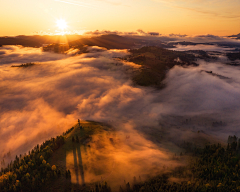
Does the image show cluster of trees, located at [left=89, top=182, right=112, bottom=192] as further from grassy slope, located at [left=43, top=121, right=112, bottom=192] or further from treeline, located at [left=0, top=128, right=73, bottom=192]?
treeline, located at [left=0, top=128, right=73, bottom=192]

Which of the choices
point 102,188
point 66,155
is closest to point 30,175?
point 66,155

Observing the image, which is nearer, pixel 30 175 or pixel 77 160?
pixel 30 175

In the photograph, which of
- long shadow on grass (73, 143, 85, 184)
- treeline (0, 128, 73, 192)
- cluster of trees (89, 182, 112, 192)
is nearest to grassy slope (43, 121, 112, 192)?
long shadow on grass (73, 143, 85, 184)

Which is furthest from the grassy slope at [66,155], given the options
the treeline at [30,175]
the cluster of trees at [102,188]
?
the cluster of trees at [102,188]

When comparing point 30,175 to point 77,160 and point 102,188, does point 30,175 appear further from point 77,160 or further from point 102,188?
point 102,188

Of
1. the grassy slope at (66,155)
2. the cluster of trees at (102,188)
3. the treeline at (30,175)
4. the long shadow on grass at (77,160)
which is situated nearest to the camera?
the cluster of trees at (102,188)

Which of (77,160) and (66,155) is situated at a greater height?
(66,155)

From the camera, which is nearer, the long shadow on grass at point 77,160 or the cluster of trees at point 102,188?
the cluster of trees at point 102,188

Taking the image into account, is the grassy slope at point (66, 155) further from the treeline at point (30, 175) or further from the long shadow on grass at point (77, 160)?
the treeline at point (30, 175)

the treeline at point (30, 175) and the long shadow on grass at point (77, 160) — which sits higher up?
the treeline at point (30, 175)

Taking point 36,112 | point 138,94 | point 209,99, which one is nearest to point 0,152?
point 36,112

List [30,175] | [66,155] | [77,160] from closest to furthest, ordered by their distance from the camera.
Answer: [30,175] < [77,160] < [66,155]

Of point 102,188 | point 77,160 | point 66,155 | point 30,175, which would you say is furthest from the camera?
point 66,155
